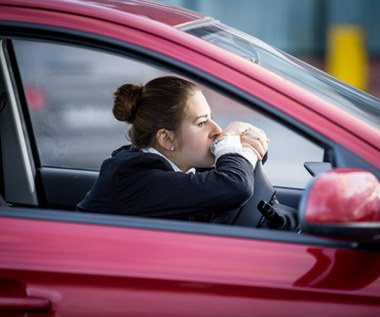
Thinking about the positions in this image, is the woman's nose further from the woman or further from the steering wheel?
the steering wheel

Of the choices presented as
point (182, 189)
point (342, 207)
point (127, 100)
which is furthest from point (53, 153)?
point (342, 207)

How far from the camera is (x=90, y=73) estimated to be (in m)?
11.5

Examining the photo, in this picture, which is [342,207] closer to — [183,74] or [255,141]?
[183,74]

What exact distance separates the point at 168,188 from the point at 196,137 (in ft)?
1.03

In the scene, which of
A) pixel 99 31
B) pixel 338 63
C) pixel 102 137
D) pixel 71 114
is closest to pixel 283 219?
pixel 99 31

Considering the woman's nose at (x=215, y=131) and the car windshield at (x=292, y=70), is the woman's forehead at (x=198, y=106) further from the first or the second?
A: the car windshield at (x=292, y=70)

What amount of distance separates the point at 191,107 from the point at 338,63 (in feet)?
26.5

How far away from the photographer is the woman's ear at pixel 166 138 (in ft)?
7.28

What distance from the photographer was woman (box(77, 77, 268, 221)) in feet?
6.30

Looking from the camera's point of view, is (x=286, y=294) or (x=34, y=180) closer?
(x=286, y=294)

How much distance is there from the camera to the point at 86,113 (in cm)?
926

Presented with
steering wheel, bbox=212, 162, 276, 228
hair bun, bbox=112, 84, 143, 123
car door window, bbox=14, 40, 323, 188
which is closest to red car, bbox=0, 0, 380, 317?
steering wheel, bbox=212, 162, 276, 228

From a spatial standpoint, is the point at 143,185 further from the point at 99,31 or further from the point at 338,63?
the point at 338,63

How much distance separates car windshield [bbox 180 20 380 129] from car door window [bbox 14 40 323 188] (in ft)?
2.12
